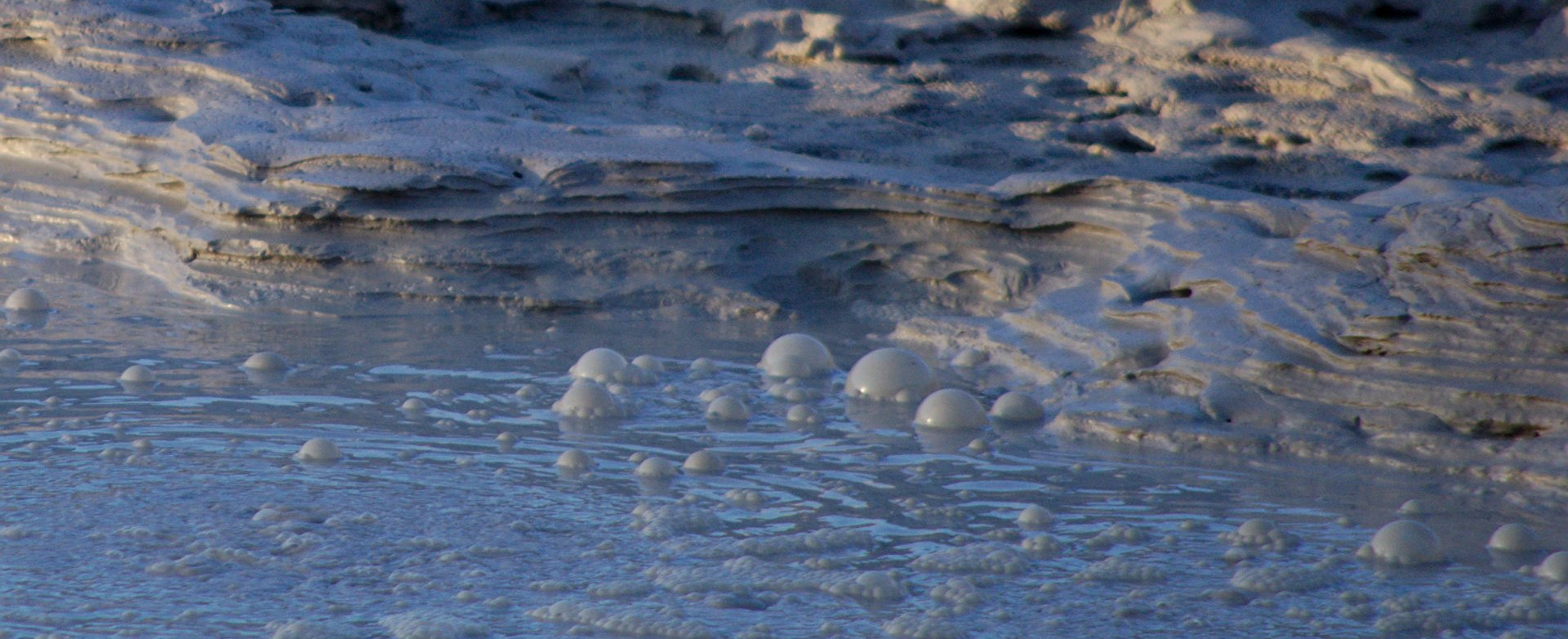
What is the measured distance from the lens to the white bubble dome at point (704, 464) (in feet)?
8.31

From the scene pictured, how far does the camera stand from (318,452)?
2.56 meters

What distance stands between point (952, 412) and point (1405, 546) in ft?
3.26

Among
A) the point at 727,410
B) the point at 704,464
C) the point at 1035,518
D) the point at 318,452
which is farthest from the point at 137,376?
the point at 1035,518

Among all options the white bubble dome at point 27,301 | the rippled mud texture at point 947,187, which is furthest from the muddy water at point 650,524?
the white bubble dome at point 27,301

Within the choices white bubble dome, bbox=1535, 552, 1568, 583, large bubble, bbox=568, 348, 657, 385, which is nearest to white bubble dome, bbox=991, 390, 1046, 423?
large bubble, bbox=568, 348, 657, 385

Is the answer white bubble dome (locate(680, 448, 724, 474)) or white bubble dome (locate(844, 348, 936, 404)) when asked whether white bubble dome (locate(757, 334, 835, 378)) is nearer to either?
white bubble dome (locate(844, 348, 936, 404))

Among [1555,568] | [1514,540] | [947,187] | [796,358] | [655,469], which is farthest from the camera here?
[947,187]

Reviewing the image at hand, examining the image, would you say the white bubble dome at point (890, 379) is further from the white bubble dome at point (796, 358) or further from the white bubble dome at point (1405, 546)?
the white bubble dome at point (1405, 546)

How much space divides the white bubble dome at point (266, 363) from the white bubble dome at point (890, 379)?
1.32m

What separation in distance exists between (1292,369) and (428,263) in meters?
2.49

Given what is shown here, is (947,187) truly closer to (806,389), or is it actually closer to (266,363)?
(806,389)

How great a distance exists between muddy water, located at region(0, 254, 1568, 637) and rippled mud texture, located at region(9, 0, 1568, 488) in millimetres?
267

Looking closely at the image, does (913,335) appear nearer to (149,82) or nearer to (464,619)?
(464,619)

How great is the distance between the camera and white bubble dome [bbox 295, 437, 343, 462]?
2553 mm
